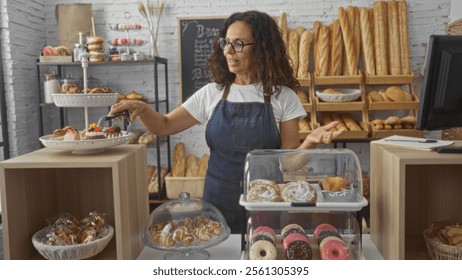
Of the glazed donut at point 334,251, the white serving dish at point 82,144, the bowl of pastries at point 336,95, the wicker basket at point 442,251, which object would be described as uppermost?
the bowl of pastries at point 336,95

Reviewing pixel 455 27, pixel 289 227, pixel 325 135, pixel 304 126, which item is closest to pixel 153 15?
pixel 304 126

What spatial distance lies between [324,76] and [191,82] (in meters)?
1.11

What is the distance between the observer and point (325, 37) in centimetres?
355

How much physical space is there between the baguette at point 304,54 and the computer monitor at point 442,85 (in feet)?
7.43

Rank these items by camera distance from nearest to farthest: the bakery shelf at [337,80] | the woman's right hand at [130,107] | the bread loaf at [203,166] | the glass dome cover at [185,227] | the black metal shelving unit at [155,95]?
the glass dome cover at [185,227] < the woman's right hand at [130,107] < the bakery shelf at [337,80] < the black metal shelving unit at [155,95] < the bread loaf at [203,166]

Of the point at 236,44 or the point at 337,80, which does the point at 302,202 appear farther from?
the point at 337,80

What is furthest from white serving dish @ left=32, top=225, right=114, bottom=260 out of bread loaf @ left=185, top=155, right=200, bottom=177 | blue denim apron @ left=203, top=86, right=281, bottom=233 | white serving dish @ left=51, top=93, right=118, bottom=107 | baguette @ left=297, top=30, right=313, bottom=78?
baguette @ left=297, top=30, right=313, bottom=78

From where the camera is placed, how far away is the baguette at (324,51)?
3514mm

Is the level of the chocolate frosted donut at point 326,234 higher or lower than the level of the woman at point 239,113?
lower

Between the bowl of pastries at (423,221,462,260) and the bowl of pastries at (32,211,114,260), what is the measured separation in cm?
88

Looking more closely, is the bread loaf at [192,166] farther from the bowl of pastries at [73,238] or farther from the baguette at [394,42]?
the bowl of pastries at [73,238]

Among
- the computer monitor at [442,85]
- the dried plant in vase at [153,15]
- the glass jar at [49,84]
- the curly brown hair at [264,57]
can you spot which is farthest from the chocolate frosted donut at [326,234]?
the glass jar at [49,84]

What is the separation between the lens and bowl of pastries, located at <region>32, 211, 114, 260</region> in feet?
4.00
